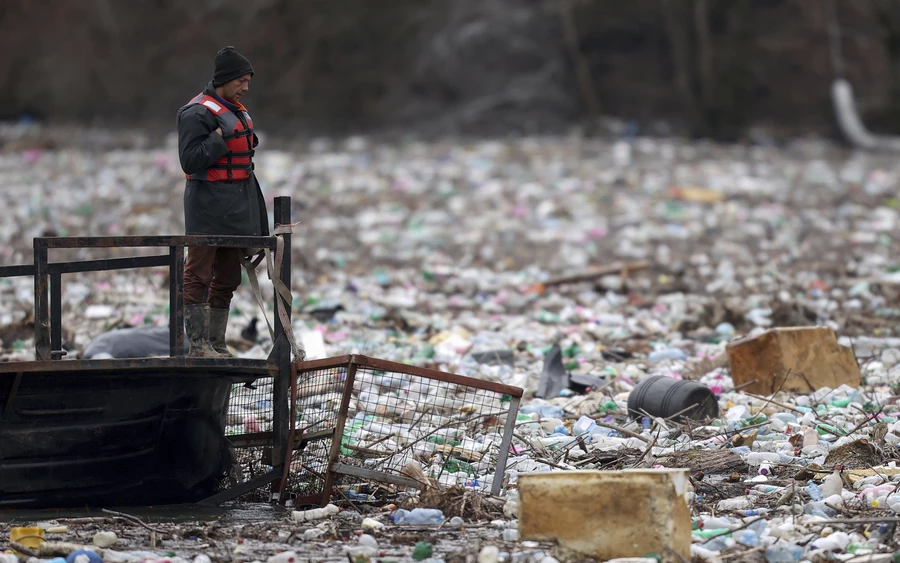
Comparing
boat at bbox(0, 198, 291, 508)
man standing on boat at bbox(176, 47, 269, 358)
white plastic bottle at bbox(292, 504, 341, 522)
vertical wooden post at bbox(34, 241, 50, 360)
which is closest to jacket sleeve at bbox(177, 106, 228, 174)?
man standing on boat at bbox(176, 47, 269, 358)

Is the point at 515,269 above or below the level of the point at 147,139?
below

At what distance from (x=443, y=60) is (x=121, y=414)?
14.2 m

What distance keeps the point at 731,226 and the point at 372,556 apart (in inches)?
330

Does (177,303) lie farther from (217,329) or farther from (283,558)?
(283,558)

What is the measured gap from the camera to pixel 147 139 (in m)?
16.0

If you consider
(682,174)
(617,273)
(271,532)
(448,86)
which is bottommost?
(271,532)

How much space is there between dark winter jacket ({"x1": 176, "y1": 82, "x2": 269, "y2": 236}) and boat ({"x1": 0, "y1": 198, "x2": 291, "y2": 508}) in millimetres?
210

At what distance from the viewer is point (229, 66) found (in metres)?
4.27

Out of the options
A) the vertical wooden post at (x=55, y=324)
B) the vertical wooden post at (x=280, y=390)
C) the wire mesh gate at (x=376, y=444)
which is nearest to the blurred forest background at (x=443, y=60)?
the wire mesh gate at (x=376, y=444)

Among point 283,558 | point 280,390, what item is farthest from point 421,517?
point 280,390

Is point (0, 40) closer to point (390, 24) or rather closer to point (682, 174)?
point (390, 24)

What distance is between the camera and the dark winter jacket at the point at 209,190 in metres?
4.20

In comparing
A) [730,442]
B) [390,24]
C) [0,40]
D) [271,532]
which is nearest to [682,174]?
[390,24]

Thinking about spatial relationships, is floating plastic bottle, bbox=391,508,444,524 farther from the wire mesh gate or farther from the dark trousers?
the dark trousers
